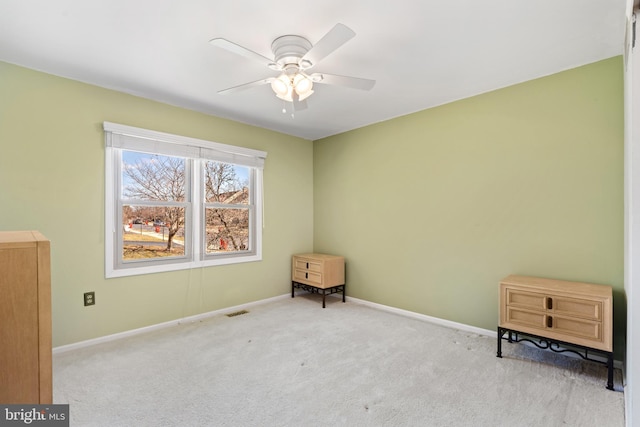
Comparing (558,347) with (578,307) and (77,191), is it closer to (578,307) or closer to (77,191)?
(578,307)

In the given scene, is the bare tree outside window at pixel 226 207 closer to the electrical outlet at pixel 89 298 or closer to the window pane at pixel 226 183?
the window pane at pixel 226 183

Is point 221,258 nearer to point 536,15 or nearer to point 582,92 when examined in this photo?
point 536,15

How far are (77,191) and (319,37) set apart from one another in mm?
2486

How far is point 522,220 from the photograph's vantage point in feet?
9.38

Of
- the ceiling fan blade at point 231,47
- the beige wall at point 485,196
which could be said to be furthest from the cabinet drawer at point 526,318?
the ceiling fan blade at point 231,47

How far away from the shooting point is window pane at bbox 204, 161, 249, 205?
12.5 ft

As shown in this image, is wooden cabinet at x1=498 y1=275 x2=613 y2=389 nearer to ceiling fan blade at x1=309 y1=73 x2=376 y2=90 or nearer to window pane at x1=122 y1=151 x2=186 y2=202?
ceiling fan blade at x1=309 y1=73 x2=376 y2=90

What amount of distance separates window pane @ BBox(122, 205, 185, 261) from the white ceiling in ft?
3.99

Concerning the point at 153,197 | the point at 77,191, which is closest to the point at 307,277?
the point at 153,197

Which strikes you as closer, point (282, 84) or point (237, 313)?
point (282, 84)

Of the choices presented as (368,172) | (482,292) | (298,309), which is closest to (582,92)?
(482,292)

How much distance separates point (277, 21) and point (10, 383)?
6.82 ft

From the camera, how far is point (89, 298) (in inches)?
112

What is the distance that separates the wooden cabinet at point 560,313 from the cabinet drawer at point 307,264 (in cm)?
215
